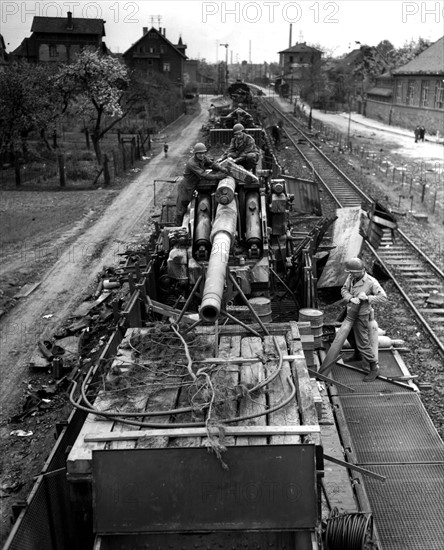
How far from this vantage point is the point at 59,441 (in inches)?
258

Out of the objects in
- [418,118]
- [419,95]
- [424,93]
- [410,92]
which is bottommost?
[418,118]

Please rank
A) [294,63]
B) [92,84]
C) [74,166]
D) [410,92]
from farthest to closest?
[294,63], [410,92], [92,84], [74,166]

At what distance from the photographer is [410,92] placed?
5259cm

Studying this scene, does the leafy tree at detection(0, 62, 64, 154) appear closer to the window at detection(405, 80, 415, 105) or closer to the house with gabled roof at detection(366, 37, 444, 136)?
the house with gabled roof at detection(366, 37, 444, 136)

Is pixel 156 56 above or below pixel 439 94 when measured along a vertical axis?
above

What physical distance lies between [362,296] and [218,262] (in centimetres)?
262

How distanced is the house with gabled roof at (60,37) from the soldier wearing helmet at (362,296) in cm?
5756

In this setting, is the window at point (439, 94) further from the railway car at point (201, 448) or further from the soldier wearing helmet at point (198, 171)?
the railway car at point (201, 448)

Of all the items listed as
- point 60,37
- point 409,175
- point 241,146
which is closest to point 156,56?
point 60,37

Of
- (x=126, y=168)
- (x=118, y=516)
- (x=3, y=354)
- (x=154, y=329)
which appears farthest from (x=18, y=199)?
(x=118, y=516)

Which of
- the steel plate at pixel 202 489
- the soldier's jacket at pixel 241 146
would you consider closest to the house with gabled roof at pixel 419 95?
the soldier's jacket at pixel 241 146

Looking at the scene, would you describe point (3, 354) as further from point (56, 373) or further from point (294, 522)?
point (294, 522)

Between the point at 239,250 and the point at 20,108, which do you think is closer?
the point at 239,250

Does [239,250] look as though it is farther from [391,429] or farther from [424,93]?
[424,93]
